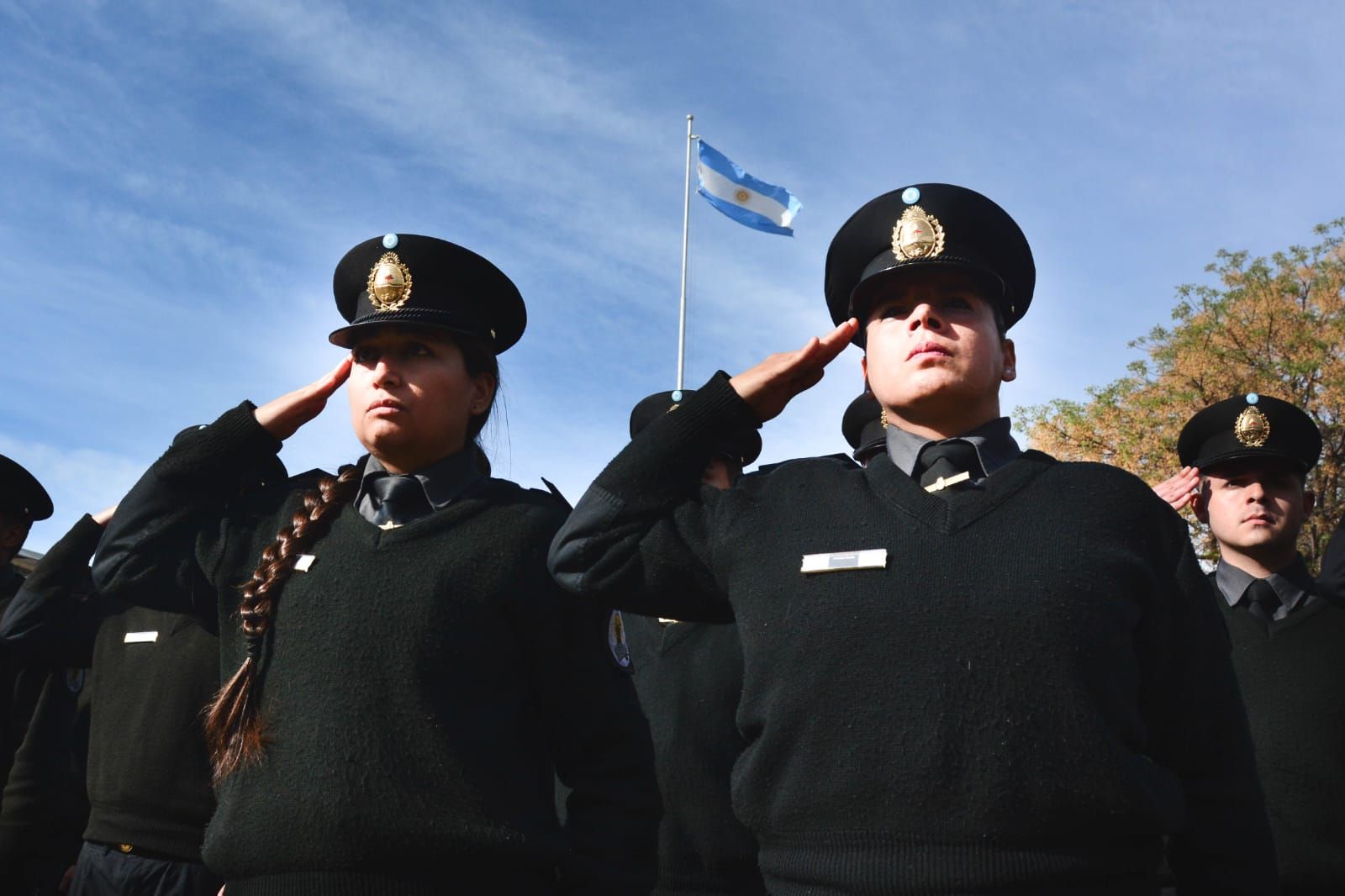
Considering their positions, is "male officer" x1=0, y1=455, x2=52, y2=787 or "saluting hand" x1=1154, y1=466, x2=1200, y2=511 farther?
"male officer" x1=0, y1=455, x2=52, y2=787

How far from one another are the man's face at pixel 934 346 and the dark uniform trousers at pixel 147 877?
3.56 metres

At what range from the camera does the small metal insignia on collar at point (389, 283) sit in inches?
147

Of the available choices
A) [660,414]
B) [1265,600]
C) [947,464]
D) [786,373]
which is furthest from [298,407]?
[1265,600]

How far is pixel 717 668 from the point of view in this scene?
4.59 meters

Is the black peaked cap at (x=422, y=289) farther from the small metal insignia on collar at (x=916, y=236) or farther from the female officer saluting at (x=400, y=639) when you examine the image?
the small metal insignia on collar at (x=916, y=236)

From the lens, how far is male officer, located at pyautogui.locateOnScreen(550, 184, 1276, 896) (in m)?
2.46

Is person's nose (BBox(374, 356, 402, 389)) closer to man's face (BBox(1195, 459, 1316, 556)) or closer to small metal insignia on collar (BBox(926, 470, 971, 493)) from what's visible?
small metal insignia on collar (BBox(926, 470, 971, 493))

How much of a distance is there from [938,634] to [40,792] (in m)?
6.03

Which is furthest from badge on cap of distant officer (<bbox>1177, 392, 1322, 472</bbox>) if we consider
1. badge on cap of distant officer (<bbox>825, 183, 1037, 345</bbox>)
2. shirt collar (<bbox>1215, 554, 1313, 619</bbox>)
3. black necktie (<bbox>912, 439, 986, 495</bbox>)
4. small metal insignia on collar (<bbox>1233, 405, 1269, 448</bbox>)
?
black necktie (<bbox>912, 439, 986, 495</bbox>)

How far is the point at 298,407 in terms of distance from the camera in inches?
150

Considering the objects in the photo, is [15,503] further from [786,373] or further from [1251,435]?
[1251,435]

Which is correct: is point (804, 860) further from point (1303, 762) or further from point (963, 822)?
point (1303, 762)

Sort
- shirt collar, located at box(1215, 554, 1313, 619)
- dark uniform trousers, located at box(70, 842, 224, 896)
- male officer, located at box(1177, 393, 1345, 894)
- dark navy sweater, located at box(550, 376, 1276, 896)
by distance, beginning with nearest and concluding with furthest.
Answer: dark navy sweater, located at box(550, 376, 1276, 896), male officer, located at box(1177, 393, 1345, 894), dark uniform trousers, located at box(70, 842, 224, 896), shirt collar, located at box(1215, 554, 1313, 619)

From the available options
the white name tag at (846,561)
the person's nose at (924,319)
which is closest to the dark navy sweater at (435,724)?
the white name tag at (846,561)
